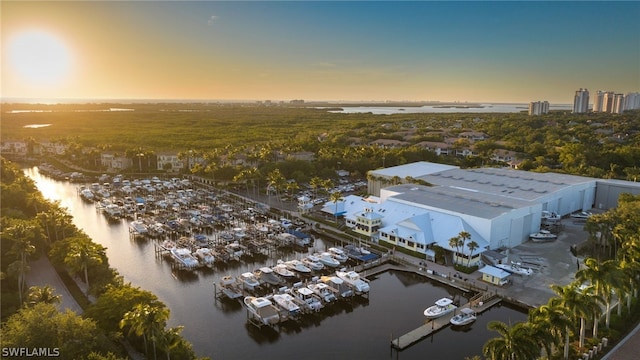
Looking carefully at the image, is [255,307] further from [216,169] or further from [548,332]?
[216,169]

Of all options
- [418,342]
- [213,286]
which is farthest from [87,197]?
[418,342]

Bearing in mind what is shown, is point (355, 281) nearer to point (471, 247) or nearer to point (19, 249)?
point (471, 247)

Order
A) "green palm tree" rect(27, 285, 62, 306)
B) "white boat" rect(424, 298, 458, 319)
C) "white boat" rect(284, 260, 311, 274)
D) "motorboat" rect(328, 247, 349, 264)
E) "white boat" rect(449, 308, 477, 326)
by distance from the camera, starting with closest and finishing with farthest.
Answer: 1. "green palm tree" rect(27, 285, 62, 306)
2. "white boat" rect(449, 308, 477, 326)
3. "white boat" rect(424, 298, 458, 319)
4. "white boat" rect(284, 260, 311, 274)
5. "motorboat" rect(328, 247, 349, 264)

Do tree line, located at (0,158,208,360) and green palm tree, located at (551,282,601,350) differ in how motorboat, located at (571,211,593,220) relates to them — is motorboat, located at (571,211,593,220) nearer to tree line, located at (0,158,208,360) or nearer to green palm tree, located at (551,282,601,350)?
green palm tree, located at (551,282,601,350)

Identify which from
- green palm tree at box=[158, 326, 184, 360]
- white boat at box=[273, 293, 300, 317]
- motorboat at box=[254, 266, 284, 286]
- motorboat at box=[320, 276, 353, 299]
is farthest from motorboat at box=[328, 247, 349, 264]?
green palm tree at box=[158, 326, 184, 360]

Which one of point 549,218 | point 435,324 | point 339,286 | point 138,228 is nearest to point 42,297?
point 339,286
